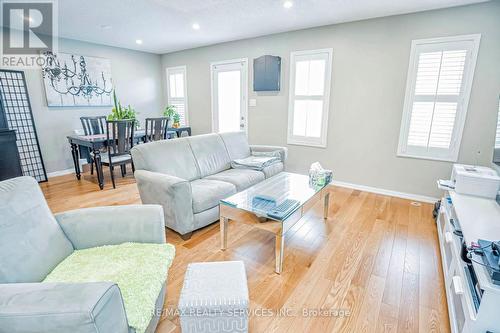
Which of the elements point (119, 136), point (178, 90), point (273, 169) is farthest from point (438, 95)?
point (178, 90)

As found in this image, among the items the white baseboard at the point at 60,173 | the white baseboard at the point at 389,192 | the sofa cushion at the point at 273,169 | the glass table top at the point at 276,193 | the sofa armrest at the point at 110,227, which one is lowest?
the white baseboard at the point at 389,192

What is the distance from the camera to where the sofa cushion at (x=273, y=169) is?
3237mm

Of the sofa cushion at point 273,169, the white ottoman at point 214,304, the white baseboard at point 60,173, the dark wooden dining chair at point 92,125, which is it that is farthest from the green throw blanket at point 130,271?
the white baseboard at point 60,173

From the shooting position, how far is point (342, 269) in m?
1.96

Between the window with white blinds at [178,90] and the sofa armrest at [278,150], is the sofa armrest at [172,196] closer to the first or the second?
the sofa armrest at [278,150]

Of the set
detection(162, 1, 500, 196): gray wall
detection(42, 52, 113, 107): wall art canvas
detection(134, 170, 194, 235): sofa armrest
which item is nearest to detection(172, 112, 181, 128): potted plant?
detection(42, 52, 113, 107): wall art canvas

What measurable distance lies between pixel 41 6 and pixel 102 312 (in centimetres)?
378

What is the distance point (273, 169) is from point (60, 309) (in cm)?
278

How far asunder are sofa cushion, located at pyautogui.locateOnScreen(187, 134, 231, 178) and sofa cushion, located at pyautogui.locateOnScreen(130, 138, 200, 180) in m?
0.09

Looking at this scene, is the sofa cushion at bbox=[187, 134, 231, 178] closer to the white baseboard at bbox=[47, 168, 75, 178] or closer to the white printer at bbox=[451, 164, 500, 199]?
Result: the white printer at bbox=[451, 164, 500, 199]

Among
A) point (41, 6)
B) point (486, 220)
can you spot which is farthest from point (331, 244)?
point (41, 6)

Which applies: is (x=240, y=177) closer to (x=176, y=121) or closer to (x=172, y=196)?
(x=172, y=196)

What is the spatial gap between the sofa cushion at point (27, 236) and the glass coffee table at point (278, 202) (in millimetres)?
1092

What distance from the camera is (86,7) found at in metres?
2.92
